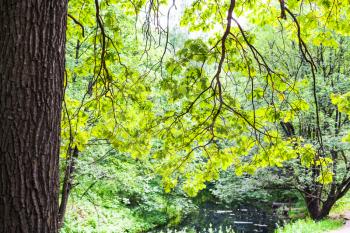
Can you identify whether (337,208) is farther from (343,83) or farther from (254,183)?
(343,83)

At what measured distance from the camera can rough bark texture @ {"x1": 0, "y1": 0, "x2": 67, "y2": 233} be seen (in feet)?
5.82

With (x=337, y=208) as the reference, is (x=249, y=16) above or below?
above

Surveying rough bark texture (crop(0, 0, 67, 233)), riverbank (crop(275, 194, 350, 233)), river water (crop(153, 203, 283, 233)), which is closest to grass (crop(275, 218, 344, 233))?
riverbank (crop(275, 194, 350, 233))

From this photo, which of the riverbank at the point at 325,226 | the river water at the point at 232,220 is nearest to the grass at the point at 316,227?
the riverbank at the point at 325,226

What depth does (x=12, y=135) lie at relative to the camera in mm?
1798

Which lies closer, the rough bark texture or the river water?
the rough bark texture

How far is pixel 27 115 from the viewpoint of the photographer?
5.99 feet

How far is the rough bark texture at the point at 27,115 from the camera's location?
5.82ft

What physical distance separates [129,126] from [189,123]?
778 mm

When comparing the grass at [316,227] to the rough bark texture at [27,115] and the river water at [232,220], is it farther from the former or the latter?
the rough bark texture at [27,115]

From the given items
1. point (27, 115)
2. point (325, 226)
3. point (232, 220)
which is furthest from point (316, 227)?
point (27, 115)

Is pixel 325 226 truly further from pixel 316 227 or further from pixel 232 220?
pixel 232 220

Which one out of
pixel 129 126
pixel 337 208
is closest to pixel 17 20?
pixel 129 126

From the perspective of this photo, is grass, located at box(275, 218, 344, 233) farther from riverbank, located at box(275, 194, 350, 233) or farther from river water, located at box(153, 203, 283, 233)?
river water, located at box(153, 203, 283, 233)
